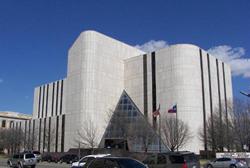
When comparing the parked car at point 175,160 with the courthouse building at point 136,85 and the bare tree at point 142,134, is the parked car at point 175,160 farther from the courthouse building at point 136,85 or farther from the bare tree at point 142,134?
the courthouse building at point 136,85

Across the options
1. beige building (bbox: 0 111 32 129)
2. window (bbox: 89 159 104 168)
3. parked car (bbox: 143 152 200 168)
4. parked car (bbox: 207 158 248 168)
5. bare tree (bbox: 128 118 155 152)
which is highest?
beige building (bbox: 0 111 32 129)

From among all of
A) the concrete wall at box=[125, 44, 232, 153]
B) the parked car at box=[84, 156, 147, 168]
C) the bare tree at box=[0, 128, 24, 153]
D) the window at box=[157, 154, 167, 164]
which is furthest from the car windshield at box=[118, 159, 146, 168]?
the bare tree at box=[0, 128, 24, 153]

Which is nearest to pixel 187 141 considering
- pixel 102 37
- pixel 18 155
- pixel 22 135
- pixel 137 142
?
pixel 137 142

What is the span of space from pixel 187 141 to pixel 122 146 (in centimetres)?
Result: 1422

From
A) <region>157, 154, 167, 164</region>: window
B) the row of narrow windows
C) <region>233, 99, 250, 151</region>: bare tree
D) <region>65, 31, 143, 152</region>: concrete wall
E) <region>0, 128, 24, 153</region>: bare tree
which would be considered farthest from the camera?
the row of narrow windows

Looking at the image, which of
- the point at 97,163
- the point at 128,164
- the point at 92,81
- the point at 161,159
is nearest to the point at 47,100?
the point at 92,81

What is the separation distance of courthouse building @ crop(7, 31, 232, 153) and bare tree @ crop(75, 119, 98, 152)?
1.00 metres

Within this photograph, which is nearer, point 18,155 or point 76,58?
point 18,155

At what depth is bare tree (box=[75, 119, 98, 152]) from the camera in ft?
280

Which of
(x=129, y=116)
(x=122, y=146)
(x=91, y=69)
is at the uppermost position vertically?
(x=91, y=69)

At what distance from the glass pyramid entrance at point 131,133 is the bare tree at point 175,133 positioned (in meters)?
2.53

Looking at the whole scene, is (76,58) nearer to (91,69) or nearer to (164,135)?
(91,69)

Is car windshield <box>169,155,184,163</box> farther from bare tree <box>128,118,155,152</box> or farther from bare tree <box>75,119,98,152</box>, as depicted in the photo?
bare tree <box>75,119,98,152</box>

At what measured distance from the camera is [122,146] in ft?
258
